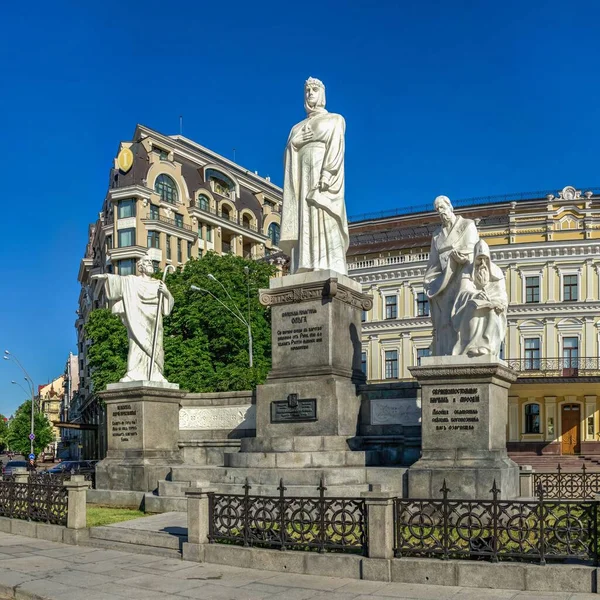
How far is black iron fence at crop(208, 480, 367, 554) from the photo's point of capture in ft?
30.6

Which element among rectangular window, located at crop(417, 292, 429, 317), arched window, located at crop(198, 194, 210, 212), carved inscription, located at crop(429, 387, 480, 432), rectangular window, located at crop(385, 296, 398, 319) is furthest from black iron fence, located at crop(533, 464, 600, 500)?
arched window, located at crop(198, 194, 210, 212)

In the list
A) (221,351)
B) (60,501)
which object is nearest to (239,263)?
(221,351)

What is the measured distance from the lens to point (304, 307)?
1439 cm

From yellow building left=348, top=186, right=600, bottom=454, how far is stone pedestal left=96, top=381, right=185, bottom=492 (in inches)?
1394

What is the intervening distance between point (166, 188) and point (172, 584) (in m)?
58.9

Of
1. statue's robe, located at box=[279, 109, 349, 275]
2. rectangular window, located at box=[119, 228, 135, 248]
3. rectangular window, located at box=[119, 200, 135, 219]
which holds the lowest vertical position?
statue's robe, located at box=[279, 109, 349, 275]

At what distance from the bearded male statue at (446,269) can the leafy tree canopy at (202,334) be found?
25650mm

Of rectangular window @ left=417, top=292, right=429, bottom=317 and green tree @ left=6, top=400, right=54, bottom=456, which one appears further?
green tree @ left=6, top=400, right=54, bottom=456

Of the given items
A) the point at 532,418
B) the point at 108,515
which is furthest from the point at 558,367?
the point at 108,515

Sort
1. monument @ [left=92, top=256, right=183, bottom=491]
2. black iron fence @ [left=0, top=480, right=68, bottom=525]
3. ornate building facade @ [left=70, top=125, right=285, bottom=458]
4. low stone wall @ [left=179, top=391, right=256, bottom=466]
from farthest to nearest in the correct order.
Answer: ornate building facade @ [left=70, top=125, right=285, bottom=458] → monument @ [left=92, top=256, right=183, bottom=491] → low stone wall @ [left=179, top=391, right=256, bottom=466] → black iron fence @ [left=0, top=480, right=68, bottom=525]

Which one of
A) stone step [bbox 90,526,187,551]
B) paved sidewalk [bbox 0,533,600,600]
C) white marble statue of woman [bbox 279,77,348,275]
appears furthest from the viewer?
white marble statue of woman [bbox 279,77,348,275]

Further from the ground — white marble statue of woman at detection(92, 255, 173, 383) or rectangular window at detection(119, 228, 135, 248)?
rectangular window at detection(119, 228, 135, 248)

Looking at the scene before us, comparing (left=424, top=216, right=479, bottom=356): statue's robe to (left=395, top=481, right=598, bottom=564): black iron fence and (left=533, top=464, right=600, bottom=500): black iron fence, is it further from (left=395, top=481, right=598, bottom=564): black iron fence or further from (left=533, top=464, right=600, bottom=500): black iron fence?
(left=533, top=464, right=600, bottom=500): black iron fence

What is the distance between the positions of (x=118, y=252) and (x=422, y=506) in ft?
181
